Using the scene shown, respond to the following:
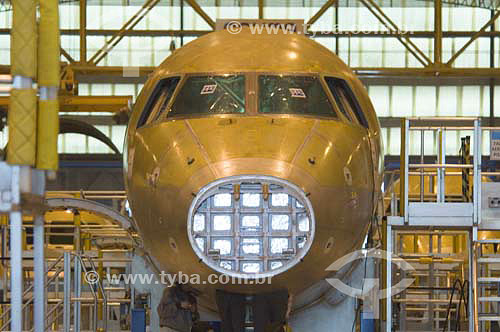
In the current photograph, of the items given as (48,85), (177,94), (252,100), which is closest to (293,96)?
(252,100)

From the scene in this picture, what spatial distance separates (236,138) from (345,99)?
2.19 metres

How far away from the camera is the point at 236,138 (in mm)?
10477

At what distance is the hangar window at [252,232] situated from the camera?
9719 mm

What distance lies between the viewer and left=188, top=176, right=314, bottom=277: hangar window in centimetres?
972

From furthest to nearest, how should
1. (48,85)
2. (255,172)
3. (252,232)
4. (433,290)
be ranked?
1. (433,290)
2. (252,232)
3. (255,172)
4. (48,85)

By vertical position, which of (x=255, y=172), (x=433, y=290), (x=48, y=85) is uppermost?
(x=48, y=85)

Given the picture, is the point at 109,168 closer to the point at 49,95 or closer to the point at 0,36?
the point at 0,36

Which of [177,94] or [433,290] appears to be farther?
[433,290]

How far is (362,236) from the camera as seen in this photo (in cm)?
1138

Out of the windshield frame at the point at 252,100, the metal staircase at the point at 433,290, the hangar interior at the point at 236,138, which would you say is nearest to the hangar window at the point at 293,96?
the windshield frame at the point at 252,100

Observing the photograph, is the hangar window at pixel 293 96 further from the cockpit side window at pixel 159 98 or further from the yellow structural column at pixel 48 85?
the yellow structural column at pixel 48 85

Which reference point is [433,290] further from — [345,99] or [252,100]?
[252,100]

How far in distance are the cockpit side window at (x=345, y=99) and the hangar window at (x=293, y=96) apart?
0.68 ft

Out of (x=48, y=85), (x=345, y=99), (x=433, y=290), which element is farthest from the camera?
(x=433, y=290)
